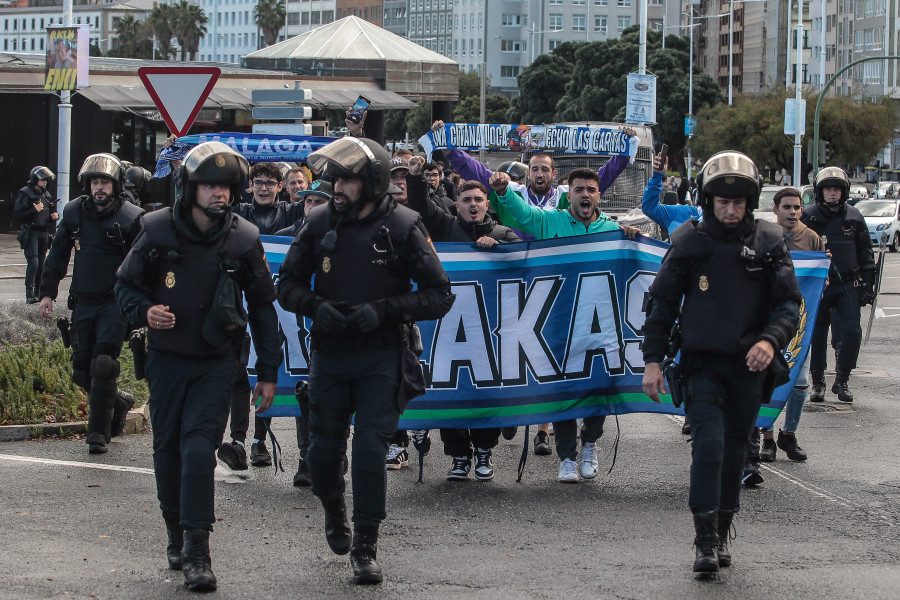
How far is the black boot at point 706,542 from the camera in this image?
5.71 metres

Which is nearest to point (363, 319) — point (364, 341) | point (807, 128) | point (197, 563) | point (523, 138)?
point (364, 341)

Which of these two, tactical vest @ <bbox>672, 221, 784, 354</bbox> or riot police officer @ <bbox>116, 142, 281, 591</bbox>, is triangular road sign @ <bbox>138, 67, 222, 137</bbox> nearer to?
riot police officer @ <bbox>116, 142, 281, 591</bbox>

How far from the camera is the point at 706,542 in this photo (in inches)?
228

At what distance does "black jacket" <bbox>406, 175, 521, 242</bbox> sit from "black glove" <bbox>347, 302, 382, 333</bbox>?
2.60m

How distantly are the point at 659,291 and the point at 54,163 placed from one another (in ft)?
97.1

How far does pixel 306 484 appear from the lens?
7.64 meters

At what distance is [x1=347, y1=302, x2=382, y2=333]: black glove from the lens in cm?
562

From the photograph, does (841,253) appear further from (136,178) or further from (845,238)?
(136,178)

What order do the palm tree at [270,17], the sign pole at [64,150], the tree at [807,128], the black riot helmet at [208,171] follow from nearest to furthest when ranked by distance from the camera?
1. the black riot helmet at [208,171]
2. the sign pole at [64,150]
3. the tree at [807,128]
4. the palm tree at [270,17]

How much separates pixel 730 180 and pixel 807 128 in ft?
200

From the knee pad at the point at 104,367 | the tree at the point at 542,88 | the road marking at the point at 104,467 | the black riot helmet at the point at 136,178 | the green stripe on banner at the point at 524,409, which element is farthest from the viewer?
the tree at the point at 542,88

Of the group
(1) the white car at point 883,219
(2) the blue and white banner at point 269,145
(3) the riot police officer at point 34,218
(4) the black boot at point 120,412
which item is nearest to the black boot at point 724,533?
(4) the black boot at point 120,412

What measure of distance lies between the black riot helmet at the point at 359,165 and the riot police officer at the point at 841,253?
5.85 meters

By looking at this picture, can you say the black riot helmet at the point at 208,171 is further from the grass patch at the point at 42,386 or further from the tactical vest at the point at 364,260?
the grass patch at the point at 42,386
